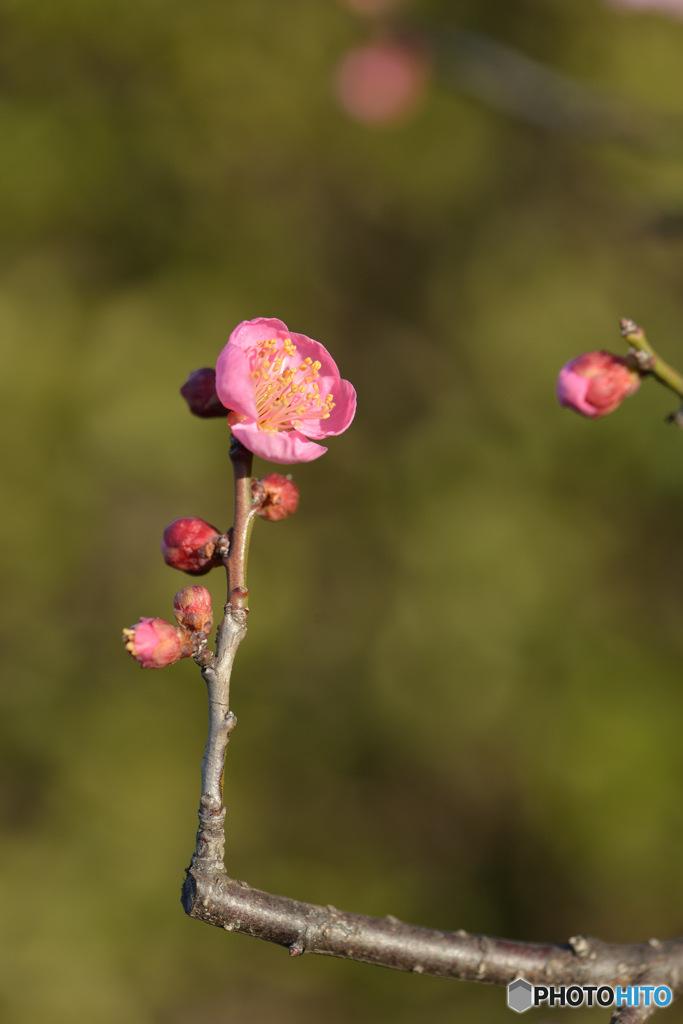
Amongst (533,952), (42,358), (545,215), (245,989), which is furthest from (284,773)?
(545,215)

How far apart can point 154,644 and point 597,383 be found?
0.46 meters

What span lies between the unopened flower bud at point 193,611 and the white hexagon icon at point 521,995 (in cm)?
39

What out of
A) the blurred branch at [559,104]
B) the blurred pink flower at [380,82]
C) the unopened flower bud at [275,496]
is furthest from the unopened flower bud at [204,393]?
the blurred pink flower at [380,82]

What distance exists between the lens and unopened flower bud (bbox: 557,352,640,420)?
708 millimetres

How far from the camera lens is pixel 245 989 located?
2.29m

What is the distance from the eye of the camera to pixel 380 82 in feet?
8.21

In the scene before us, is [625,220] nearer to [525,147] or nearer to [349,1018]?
[525,147]

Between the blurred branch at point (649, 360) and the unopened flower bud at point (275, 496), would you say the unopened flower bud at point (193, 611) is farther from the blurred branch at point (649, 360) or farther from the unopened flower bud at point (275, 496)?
the blurred branch at point (649, 360)

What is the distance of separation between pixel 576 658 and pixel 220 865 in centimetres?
189

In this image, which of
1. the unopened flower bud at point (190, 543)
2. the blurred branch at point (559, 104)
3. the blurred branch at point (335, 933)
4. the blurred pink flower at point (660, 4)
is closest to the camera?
the blurred branch at point (335, 933)

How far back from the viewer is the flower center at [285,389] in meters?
0.80

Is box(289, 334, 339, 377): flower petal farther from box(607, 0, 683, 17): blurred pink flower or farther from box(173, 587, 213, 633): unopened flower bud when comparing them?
box(607, 0, 683, 17): blurred pink flower
